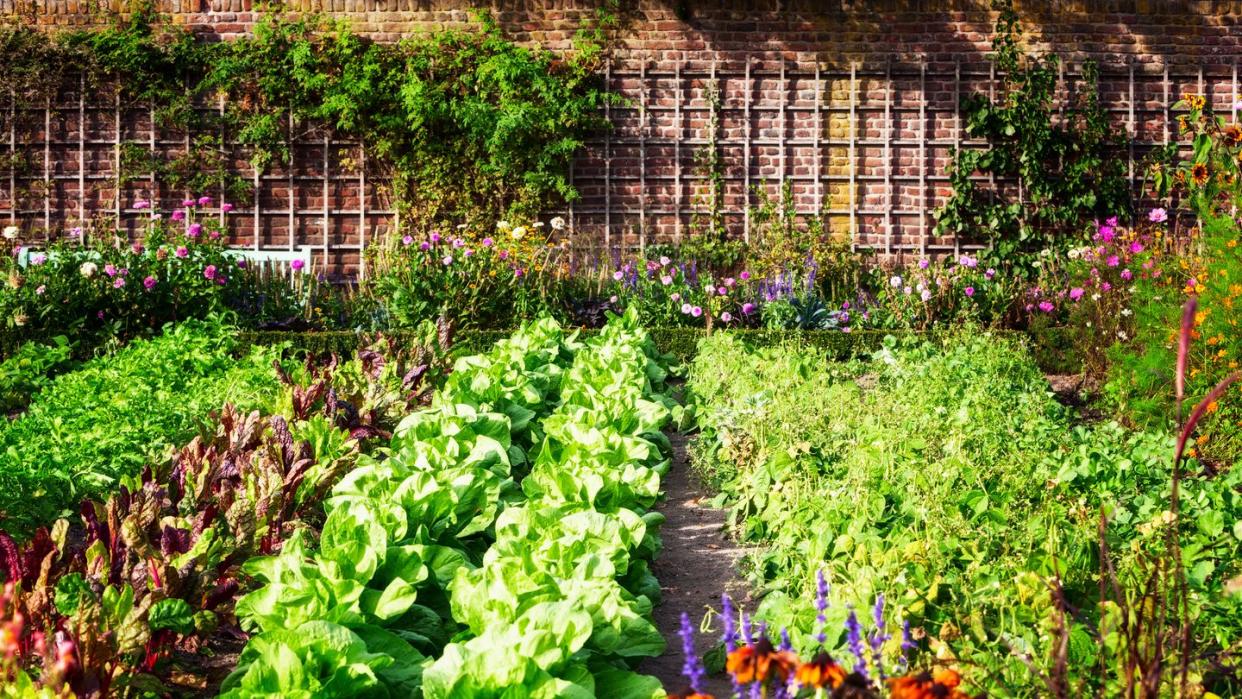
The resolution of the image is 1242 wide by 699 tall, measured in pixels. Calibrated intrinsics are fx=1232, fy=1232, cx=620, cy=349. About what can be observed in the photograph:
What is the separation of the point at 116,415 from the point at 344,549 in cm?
244

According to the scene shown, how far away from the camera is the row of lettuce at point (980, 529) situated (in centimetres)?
214

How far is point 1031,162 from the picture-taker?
10609 millimetres

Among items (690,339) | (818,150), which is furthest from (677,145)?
(690,339)

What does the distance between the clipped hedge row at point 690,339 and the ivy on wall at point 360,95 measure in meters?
2.89

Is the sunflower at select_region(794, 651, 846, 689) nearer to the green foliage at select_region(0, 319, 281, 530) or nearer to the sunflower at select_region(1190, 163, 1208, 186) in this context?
the green foliage at select_region(0, 319, 281, 530)

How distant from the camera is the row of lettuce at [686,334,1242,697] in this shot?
7.01 feet

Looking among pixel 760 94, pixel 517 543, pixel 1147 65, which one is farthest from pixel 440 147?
pixel 517 543

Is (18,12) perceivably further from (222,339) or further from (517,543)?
(517,543)

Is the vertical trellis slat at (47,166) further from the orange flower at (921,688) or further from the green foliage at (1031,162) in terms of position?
the orange flower at (921,688)

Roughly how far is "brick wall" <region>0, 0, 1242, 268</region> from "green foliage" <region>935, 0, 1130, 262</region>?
0.18 metres

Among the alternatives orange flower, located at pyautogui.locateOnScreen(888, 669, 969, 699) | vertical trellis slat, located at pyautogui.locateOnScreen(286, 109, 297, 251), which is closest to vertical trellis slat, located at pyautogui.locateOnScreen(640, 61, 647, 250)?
vertical trellis slat, located at pyautogui.locateOnScreen(286, 109, 297, 251)

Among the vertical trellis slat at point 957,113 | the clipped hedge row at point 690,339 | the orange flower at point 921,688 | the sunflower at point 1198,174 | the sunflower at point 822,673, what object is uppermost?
the vertical trellis slat at point 957,113

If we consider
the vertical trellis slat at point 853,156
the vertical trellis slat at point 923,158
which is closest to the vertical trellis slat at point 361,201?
the vertical trellis slat at point 853,156

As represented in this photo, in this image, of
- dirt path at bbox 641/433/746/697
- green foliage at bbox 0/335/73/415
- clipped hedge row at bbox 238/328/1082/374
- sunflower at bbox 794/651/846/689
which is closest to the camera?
sunflower at bbox 794/651/846/689
